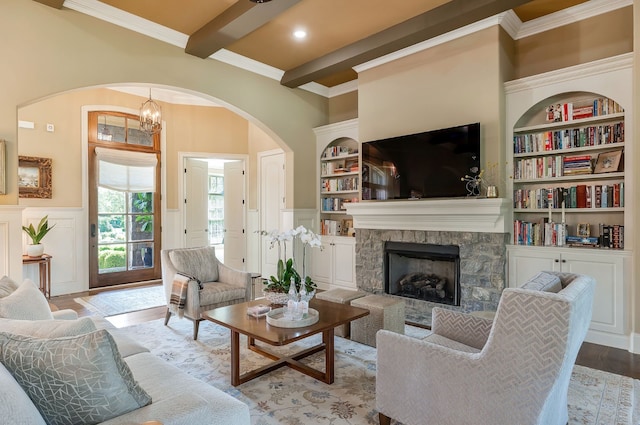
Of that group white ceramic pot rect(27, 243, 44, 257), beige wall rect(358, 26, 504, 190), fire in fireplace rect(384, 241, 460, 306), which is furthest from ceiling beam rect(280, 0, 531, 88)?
white ceramic pot rect(27, 243, 44, 257)

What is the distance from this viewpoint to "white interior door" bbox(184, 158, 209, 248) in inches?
267

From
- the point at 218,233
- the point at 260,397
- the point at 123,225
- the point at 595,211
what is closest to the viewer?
the point at 260,397

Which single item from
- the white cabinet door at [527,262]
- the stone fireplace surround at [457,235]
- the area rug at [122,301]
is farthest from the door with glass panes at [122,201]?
the white cabinet door at [527,262]

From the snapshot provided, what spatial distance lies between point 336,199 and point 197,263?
251cm

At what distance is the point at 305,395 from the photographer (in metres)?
2.48

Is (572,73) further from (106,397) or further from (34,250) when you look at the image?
(34,250)

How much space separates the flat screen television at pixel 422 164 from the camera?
3.89m

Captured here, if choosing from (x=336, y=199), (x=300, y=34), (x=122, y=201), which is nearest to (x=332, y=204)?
(x=336, y=199)

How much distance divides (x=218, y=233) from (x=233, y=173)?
253 centimetres

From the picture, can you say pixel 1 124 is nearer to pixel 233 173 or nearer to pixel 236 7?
pixel 236 7

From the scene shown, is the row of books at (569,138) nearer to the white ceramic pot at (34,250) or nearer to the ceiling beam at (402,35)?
the ceiling beam at (402,35)

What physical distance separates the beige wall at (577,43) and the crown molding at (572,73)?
31 centimetres

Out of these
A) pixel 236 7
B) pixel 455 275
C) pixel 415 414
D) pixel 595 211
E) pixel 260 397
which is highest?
pixel 236 7

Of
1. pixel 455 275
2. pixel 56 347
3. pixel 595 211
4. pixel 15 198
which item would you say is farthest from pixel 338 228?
pixel 56 347
